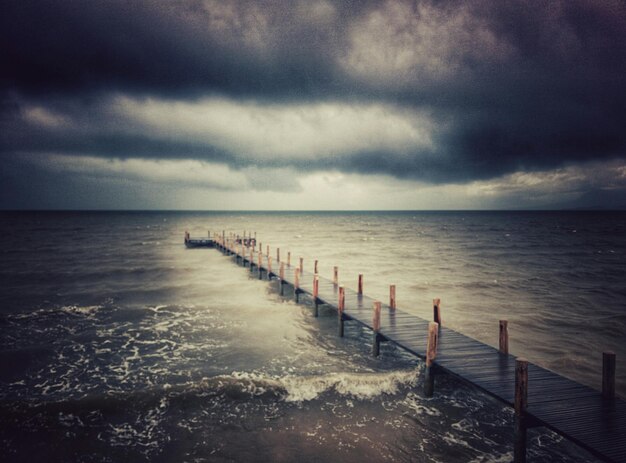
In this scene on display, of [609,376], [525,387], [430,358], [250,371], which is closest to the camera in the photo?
[525,387]

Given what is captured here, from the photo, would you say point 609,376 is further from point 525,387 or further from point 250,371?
point 250,371

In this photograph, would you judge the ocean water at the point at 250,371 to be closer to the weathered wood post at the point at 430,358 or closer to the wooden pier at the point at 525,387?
the weathered wood post at the point at 430,358

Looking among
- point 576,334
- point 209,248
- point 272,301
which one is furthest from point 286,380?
point 209,248

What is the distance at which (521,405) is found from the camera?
766 cm

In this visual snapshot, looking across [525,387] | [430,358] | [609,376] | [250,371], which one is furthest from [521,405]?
[250,371]

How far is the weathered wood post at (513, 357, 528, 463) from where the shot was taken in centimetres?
760

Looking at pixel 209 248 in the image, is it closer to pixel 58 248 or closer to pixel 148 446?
pixel 58 248

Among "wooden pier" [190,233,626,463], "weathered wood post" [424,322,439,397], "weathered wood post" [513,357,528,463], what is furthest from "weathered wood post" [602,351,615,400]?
"weathered wood post" [424,322,439,397]

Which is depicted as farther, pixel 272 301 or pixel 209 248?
pixel 209 248

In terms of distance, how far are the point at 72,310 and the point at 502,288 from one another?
2875cm

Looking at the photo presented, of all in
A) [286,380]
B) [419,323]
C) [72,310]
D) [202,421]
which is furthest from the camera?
[72,310]

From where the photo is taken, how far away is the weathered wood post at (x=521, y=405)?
24.9 ft

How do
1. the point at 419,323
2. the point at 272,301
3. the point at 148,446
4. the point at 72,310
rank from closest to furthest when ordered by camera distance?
the point at 148,446
the point at 419,323
the point at 72,310
the point at 272,301

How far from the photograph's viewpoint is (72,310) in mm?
19938
